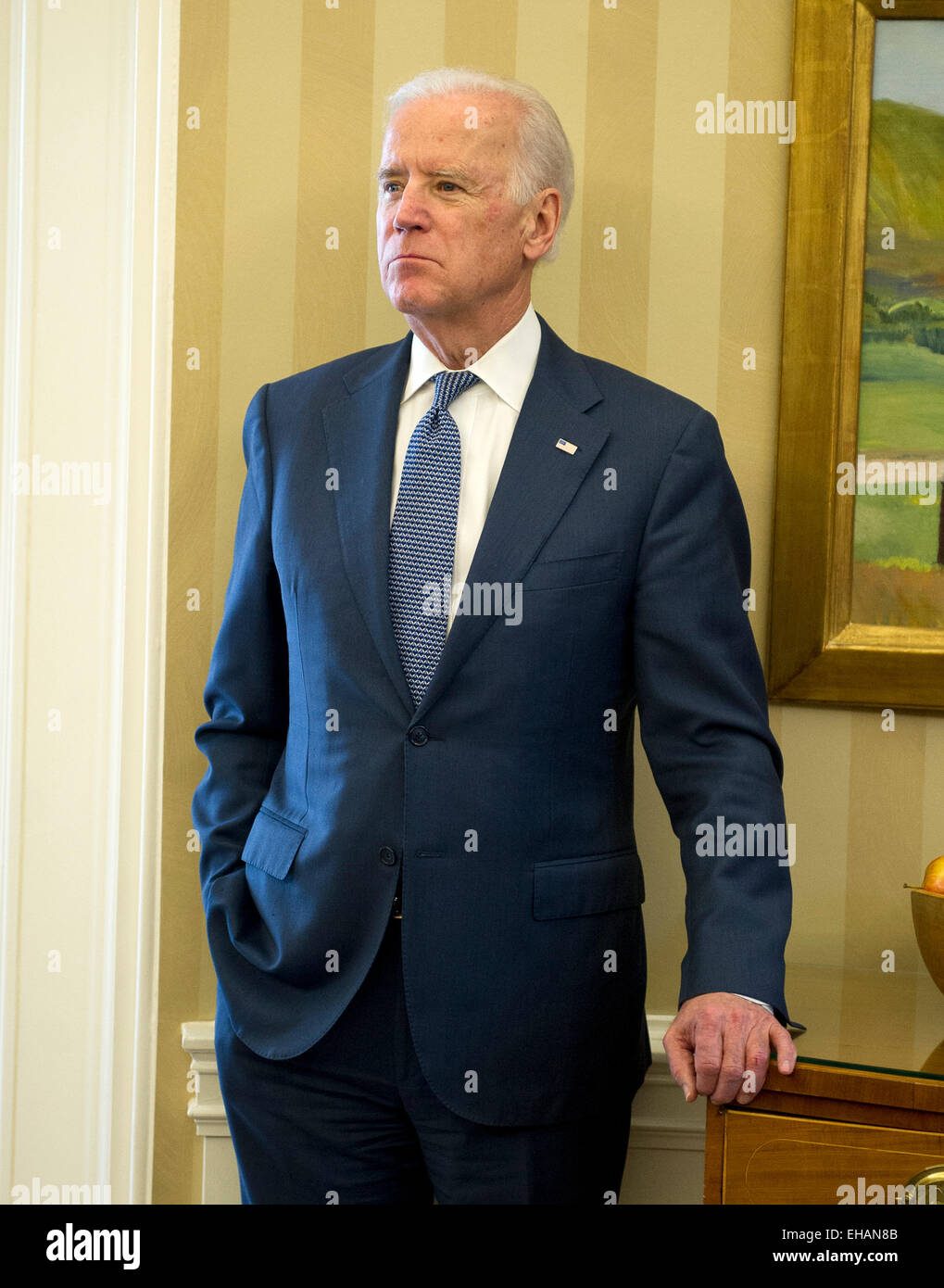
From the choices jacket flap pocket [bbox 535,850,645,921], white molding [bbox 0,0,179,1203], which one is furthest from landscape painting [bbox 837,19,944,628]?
white molding [bbox 0,0,179,1203]

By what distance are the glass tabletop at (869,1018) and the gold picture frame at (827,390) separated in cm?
39

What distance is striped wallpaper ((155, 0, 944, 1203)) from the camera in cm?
172

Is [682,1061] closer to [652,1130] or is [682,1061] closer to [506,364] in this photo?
[652,1130]

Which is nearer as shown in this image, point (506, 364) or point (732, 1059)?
point (732, 1059)

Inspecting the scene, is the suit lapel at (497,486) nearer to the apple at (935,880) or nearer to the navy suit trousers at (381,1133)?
the navy suit trousers at (381,1133)

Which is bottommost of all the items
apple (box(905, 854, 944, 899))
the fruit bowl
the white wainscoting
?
the white wainscoting

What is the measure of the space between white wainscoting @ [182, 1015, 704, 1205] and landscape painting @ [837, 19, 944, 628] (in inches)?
29.2

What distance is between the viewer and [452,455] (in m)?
1.40

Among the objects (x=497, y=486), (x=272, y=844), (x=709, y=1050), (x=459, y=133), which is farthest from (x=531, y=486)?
(x=709, y=1050)

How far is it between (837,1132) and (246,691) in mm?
860

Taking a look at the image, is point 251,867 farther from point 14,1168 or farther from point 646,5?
point 646,5

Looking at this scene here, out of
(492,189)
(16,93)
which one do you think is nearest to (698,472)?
(492,189)

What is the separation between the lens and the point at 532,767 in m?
1.35

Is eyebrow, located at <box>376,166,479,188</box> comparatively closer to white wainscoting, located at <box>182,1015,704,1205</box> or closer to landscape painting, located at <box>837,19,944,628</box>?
landscape painting, located at <box>837,19,944,628</box>
